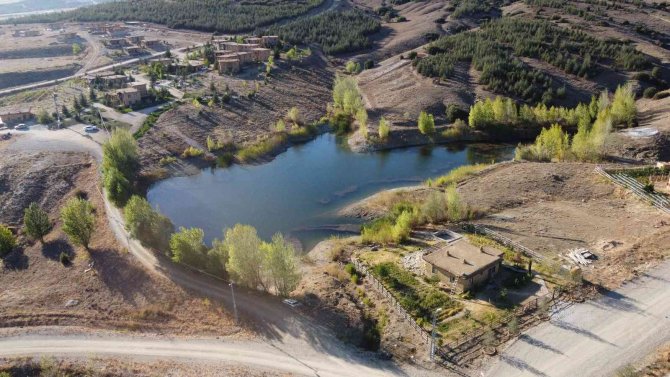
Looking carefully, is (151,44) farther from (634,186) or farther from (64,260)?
(634,186)

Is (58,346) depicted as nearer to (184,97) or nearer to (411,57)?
(184,97)

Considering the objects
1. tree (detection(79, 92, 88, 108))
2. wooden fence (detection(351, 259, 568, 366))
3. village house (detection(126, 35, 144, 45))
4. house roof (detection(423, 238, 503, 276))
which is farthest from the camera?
village house (detection(126, 35, 144, 45))

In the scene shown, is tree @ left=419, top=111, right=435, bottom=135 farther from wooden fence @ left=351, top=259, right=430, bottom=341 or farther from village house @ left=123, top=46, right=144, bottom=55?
village house @ left=123, top=46, right=144, bottom=55

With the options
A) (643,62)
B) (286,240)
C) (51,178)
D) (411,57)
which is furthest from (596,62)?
(51,178)

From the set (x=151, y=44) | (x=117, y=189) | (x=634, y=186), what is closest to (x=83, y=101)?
(x=117, y=189)

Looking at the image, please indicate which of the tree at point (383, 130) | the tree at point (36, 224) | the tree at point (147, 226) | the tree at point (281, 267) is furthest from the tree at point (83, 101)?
the tree at point (281, 267)

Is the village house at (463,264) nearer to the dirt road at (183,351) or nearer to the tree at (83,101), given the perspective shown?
the dirt road at (183,351)

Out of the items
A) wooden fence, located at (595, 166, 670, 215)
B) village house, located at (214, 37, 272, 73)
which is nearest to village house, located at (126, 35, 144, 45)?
village house, located at (214, 37, 272, 73)

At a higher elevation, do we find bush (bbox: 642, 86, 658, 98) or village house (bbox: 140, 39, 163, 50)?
village house (bbox: 140, 39, 163, 50)
